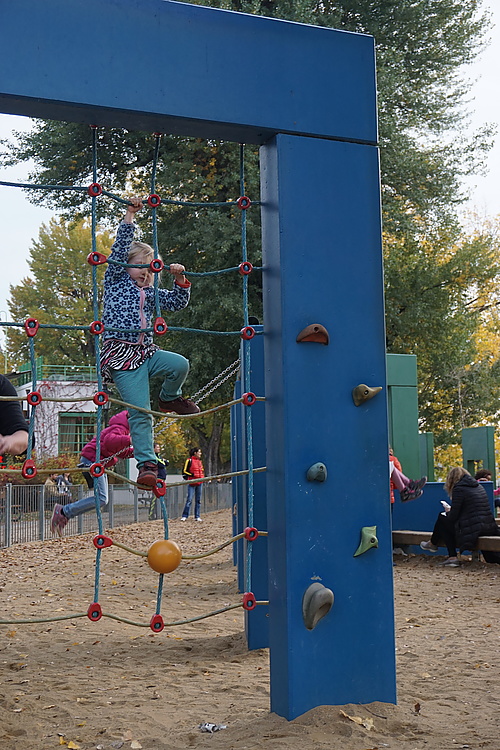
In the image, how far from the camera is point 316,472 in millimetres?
3498

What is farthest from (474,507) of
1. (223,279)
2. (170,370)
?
(223,279)

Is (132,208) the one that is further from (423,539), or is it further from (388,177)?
(388,177)

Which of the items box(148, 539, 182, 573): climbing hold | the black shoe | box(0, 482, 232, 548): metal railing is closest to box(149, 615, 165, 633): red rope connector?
box(148, 539, 182, 573): climbing hold

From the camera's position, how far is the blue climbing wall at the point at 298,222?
340cm

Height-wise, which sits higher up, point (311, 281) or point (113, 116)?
point (113, 116)

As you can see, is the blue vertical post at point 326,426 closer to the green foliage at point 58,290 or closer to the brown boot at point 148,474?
the brown boot at point 148,474

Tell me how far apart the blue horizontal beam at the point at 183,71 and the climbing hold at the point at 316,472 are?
4.80 feet

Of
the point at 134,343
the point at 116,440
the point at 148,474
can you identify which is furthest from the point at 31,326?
the point at 116,440

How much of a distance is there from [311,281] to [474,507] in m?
6.36

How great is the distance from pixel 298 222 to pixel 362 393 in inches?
31.2

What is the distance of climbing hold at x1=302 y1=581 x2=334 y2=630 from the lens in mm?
3408

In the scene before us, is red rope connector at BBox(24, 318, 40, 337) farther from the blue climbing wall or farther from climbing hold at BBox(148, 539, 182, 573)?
climbing hold at BBox(148, 539, 182, 573)

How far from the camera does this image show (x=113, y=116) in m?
3.47

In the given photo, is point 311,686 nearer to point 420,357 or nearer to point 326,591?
point 326,591
